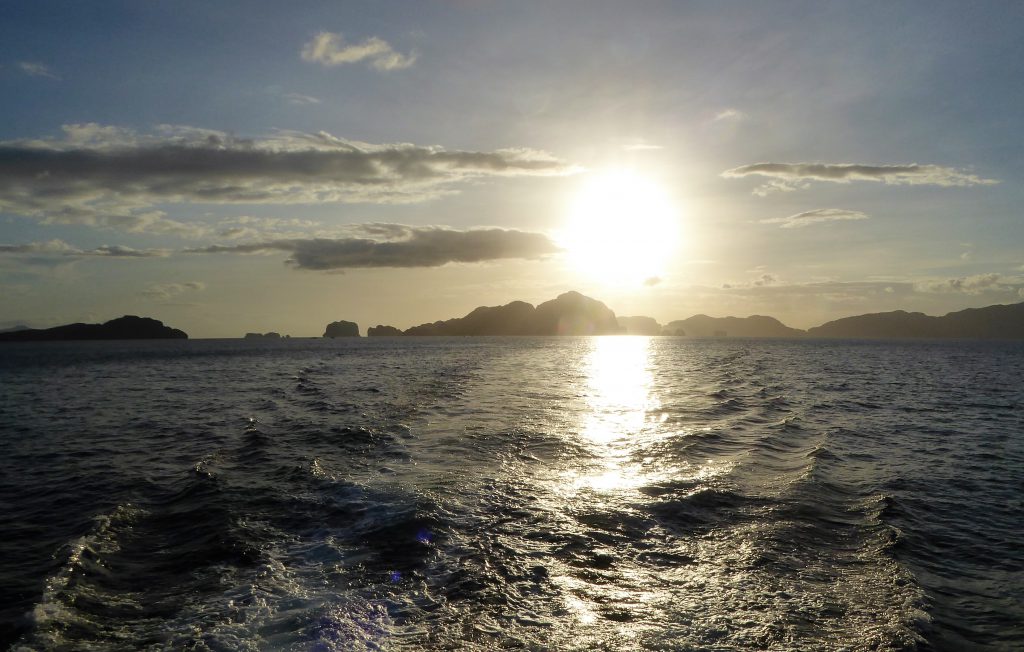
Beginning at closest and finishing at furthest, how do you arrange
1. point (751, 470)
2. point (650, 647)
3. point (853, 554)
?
point (650, 647) → point (853, 554) → point (751, 470)

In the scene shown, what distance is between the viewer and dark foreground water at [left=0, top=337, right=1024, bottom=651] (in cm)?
1005

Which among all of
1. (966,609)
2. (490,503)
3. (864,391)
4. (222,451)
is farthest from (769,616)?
(864,391)

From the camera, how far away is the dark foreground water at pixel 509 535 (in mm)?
10047

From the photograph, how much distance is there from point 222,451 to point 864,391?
5116 cm

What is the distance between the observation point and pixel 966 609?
10992mm

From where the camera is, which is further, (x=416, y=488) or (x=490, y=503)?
(x=416, y=488)

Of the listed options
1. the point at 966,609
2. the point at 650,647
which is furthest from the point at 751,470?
the point at 650,647

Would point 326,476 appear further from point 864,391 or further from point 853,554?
point 864,391

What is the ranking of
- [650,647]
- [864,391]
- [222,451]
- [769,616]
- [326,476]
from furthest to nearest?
1. [864,391]
2. [222,451]
3. [326,476]
4. [769,616]
5. [650,647]

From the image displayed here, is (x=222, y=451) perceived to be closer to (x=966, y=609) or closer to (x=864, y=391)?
(x=966, y=609)

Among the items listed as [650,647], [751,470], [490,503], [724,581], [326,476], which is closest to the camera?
[650,647]

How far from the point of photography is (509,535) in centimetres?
1428

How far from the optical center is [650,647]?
9.37m

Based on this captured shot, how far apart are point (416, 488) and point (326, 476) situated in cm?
389
